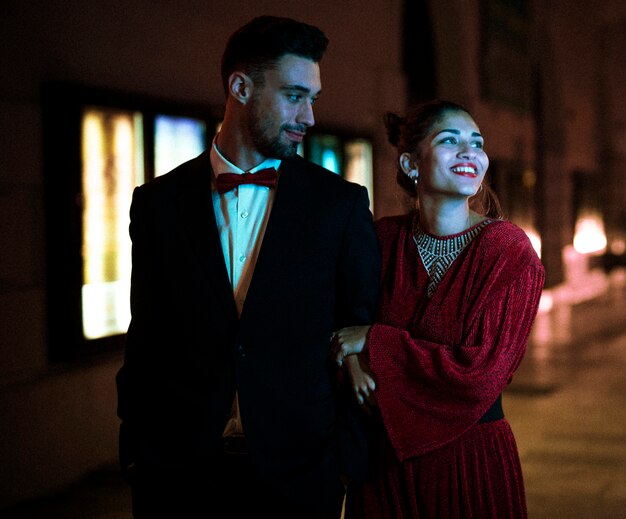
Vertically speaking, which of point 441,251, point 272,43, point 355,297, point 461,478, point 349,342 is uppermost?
point 272,43

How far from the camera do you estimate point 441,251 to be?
2.67m

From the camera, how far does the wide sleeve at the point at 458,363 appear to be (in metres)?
2.44

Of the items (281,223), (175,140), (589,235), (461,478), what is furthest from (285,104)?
(589,235)

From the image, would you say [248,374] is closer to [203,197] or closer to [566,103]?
[203,197]

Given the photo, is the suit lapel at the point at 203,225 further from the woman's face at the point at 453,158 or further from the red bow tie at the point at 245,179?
the woman's face at the point at 453,158

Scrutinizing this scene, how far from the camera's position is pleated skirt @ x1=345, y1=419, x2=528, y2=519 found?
102 inches

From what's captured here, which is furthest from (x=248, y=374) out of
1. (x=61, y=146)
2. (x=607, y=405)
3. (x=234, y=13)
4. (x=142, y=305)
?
(x=607, y=405)

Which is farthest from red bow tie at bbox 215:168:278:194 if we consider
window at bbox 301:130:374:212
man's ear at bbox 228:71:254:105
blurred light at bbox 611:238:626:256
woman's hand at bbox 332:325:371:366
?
blurred light at bbox 611:238:626:256

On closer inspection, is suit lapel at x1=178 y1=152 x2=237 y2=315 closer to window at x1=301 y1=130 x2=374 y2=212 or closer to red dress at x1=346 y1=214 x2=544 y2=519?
red dress at x1=346 y1=214 x2=544 y2=519

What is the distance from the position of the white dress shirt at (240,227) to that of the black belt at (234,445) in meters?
0.02

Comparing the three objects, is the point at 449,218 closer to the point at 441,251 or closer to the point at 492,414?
the point at 441,251

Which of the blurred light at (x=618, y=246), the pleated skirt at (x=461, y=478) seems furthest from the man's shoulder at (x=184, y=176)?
the blurred light at (x=618, y=246)

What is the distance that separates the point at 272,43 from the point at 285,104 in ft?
0.60

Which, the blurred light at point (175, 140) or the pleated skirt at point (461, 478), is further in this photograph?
the blurred light at point (175, 140)
